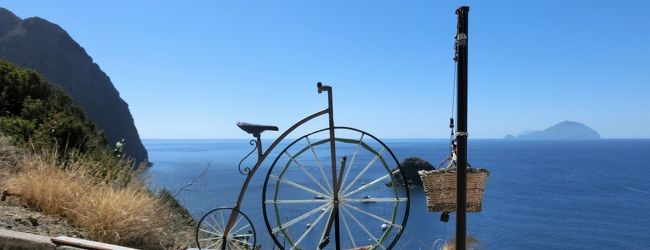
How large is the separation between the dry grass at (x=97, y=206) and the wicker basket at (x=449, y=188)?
115 inches

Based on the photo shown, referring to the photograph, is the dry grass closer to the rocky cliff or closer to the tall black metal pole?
the tall black metal pole

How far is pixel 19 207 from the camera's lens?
193 inches

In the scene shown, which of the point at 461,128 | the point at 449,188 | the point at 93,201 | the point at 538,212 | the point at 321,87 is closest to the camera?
the point at 461,128

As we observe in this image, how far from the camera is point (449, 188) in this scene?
3.68 meters

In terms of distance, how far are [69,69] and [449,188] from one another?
109524 millimetres

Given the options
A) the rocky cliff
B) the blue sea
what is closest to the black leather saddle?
the blue sea

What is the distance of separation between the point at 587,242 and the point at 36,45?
97759mm

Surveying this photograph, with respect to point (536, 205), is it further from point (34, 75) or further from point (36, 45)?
point (36, 45)

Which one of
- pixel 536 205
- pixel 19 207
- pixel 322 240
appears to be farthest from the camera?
pixel 536 205

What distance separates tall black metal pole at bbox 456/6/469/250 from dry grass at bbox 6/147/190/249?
3.16 metres

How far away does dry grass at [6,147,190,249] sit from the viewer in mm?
4793

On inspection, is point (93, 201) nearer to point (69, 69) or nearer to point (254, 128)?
point (254, 128)

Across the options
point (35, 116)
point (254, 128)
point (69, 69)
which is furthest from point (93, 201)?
point (69, 69)

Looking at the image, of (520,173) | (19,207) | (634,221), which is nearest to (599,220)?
(634,221)
